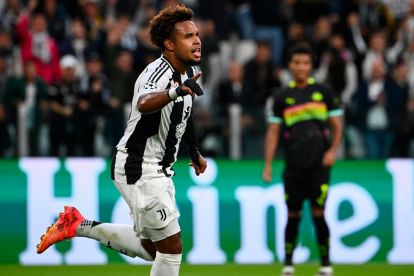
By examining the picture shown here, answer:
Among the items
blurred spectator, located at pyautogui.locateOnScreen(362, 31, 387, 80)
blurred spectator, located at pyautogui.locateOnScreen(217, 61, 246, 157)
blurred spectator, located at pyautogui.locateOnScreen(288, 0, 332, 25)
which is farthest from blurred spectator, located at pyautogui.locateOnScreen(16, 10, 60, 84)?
blurred spectator, located at pyautogui.locateOnScreen(362, 31, 387, 80)

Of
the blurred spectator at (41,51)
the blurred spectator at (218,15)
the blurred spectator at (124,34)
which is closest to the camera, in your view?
the blurred spectator at (41,51)

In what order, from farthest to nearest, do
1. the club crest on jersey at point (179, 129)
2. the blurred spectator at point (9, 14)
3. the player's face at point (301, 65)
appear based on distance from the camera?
the blurred spectator at point (9, 14)
the player's face at point (301, 65)
the club crest on jersey at point (179, 129)

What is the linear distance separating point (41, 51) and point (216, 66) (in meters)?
2.64

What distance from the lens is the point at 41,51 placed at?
1592cm

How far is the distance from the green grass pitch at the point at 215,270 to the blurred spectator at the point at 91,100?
252cm

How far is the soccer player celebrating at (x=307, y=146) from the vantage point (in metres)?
10.9

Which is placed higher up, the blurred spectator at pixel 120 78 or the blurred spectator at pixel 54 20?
the blurred spectator at pixel 54 20

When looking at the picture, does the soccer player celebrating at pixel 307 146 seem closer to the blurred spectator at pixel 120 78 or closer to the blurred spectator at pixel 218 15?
the blurred spectator at pixel 120 78

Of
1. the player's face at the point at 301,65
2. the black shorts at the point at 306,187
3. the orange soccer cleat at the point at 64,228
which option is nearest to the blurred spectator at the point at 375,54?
the player's face at the point at 301,65

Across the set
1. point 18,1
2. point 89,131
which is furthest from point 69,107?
point 18,1

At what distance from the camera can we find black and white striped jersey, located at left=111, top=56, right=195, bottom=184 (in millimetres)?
7633

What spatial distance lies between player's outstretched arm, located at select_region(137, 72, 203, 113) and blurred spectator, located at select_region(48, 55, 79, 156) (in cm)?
724

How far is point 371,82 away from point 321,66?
3.69ft

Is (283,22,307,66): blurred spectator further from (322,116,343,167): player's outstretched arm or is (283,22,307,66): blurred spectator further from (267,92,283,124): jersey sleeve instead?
(322,116,343,167): player's outstretched arm
